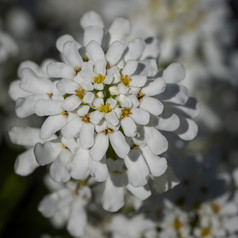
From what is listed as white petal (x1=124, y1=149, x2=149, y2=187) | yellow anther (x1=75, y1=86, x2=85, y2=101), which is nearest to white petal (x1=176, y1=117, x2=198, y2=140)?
white petal (x1=124, y1=149, x2=149, y2=187)

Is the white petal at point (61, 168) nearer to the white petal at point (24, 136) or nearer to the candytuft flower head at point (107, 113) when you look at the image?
the candytuft flower head at point (107, 113)

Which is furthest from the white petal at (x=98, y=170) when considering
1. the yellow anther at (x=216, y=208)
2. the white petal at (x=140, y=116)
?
the yellow anther at (x=216, y=208)

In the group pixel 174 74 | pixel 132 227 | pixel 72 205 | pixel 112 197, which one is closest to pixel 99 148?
pixel 112 197

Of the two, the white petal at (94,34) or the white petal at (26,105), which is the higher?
the white petal at (94,34)

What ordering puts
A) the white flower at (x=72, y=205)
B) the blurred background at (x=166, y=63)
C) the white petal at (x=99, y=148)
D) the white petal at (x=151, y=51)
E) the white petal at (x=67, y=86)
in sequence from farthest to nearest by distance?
the blurred background at (x=166, y=63)
the white flower at (x=72, y=205)
the white petal at (x=151, y=51)
the white petal at (x=67, y=86)
the white petal at (x=99, y=148)

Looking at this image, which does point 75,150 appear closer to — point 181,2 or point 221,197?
point 221,197

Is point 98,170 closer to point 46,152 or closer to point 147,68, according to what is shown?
point 46,152
